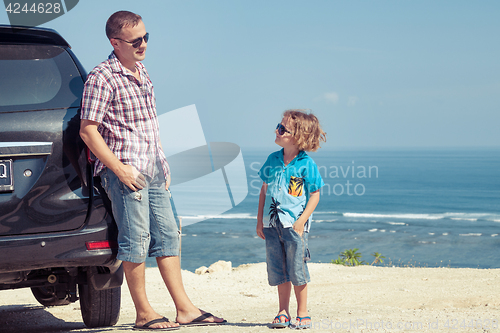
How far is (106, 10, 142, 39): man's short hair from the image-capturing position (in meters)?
3.03

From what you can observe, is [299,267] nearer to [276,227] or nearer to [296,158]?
[276,227]

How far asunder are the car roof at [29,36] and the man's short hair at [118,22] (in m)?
0.33

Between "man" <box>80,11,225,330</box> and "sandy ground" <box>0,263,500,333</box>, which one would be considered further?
"sandy ground" <box>0,263,500,333</box>

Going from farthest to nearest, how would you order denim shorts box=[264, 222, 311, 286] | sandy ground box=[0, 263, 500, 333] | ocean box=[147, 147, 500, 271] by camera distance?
ocean box=[147, 147, 500, 271], sandy ground box=[0, 263, 500, 333], denim shorts box=[264, 222, 311, 286]

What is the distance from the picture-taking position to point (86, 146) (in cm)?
284

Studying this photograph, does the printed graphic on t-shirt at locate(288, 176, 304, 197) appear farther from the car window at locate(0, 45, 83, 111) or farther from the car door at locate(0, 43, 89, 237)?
the car window at locate(0, 45, 83, 111)

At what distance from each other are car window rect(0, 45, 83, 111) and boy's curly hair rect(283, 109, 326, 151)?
1668 millimetres

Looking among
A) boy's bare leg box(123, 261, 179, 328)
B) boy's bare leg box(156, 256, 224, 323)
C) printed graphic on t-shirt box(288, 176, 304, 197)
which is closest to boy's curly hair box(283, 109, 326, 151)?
printed graphic on t-shirt box(288, 176, 304, 197)

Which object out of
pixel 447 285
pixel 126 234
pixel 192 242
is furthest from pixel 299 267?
pixel 192 242

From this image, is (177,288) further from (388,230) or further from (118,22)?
(388,230)

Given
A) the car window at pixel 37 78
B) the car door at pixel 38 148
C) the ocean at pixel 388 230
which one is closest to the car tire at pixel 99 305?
the car door at pixel 38 148

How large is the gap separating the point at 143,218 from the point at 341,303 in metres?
3.69

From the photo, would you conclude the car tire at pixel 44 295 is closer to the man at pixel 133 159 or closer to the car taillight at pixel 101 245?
the man at pixel 133 159

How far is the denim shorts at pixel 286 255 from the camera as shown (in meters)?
3.52
